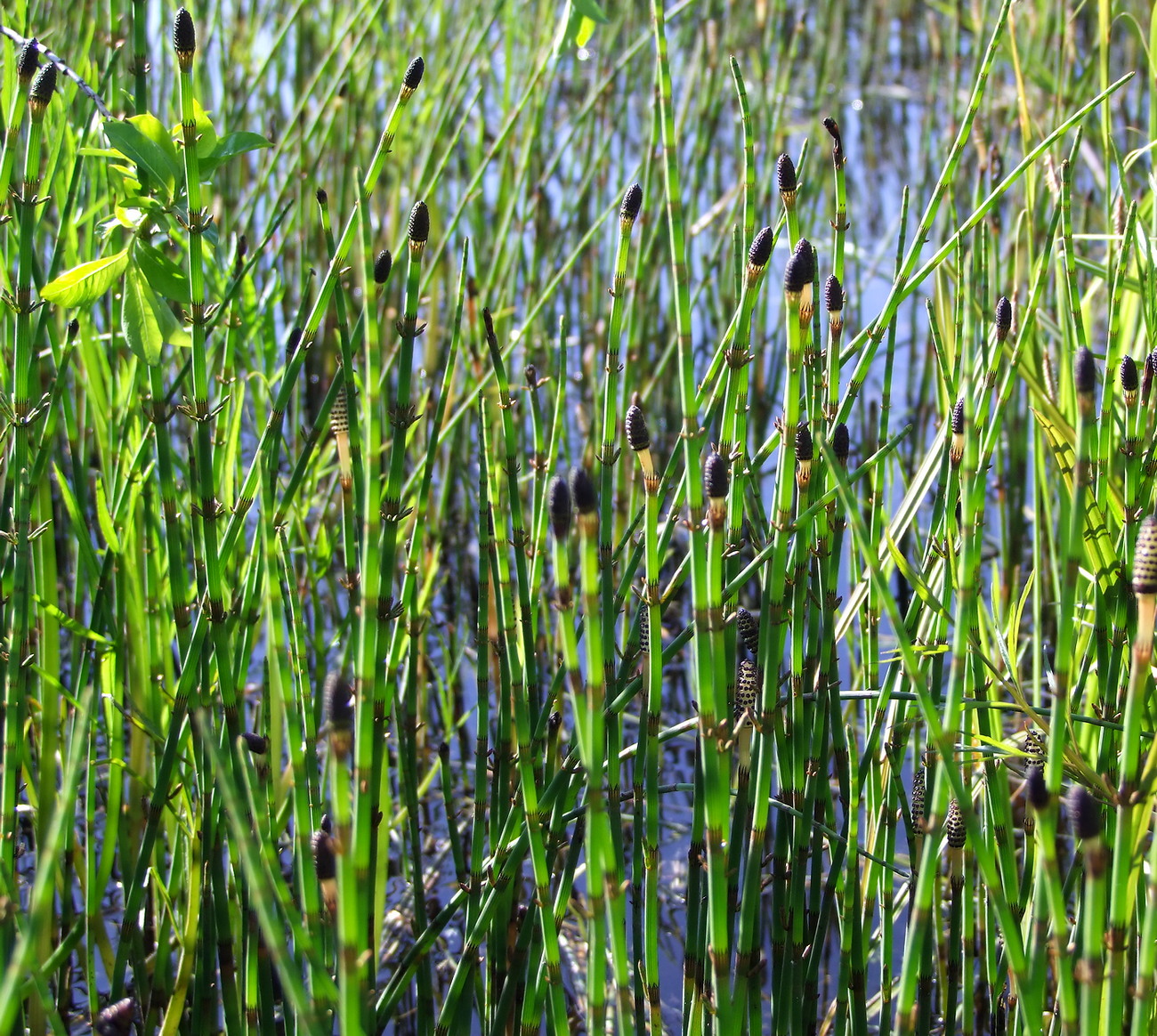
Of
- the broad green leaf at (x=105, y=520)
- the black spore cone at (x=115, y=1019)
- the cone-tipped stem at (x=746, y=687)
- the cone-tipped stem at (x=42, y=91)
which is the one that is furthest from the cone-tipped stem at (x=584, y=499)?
the broad green leaf at (x=105, y=520)

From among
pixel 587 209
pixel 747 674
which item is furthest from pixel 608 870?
pixel 587 209

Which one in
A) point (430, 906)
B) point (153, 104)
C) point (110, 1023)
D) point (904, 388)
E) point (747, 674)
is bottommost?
point (430, 906)

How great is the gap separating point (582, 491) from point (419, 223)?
279 mm

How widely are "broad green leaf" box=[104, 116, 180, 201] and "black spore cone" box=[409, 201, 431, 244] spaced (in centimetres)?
21

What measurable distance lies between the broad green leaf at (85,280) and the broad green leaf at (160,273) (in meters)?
0.02

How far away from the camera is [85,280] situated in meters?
0.84

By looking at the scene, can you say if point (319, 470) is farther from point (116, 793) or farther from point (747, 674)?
point (747, 674)

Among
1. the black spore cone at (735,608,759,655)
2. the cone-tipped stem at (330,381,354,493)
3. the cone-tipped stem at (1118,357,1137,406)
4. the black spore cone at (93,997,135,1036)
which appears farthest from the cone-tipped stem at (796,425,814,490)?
the black spore cone at (93,997,135,1036)

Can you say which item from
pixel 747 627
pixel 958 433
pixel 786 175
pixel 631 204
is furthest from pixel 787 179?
pixel 747 627

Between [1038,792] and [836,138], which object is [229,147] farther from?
[1038,792]

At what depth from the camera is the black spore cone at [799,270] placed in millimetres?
702

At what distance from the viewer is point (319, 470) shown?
1.53m

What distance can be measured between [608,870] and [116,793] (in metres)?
0.69

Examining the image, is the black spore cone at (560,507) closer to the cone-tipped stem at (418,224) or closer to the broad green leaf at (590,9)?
the cone-tipped stem at (418,224)
